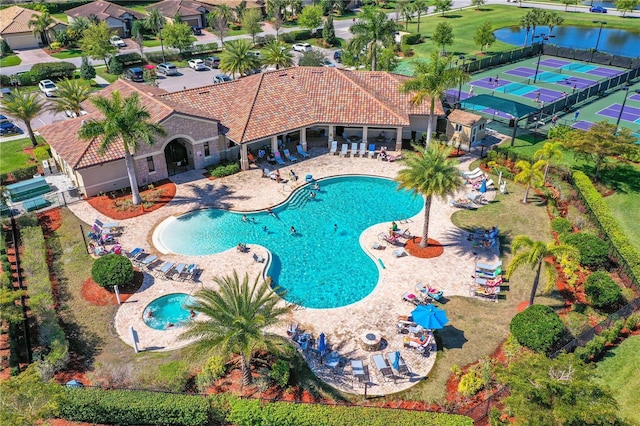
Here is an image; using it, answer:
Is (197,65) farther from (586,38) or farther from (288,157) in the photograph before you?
(586,38)

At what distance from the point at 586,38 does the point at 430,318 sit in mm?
90036

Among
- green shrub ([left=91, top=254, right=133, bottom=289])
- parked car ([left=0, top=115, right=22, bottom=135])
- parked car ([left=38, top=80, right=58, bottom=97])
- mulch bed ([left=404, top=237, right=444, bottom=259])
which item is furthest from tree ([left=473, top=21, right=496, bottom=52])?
green shrub ([left=91, top=254, right=133, bottom=289])

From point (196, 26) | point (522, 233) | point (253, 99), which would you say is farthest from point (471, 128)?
point (196, 26)

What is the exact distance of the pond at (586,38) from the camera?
279 ft

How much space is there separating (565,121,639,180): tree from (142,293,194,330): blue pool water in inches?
1196

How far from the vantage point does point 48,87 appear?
60375 mm

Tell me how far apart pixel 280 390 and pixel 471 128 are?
30.8 metres

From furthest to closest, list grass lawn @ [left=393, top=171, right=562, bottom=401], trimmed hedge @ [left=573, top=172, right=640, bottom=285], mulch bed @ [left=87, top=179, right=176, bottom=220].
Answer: mulch bed @ [left=87, top=179, right=176, bottom=220] → trimmed hedge @ [left=573, top=172, right=640, bottom=285] → grass lawn @ [left=393, top=171, right=562, bottom=401]

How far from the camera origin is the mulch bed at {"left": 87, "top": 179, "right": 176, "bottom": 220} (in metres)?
36.0

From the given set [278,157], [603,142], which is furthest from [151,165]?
[603,142]

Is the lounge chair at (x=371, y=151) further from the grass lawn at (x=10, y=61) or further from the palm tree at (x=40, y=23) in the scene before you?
the palm tree at (x=40, y=23)

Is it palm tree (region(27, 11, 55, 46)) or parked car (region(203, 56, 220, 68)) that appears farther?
palm tree (region(27, 11, 55, 46))

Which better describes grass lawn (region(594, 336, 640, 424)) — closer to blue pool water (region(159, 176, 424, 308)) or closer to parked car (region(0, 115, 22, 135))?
blue pool water (region(159, 176, 424, 308))

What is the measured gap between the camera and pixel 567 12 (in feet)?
350
